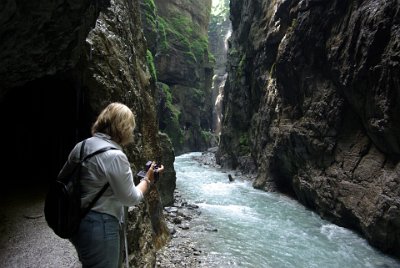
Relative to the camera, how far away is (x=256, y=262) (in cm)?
972

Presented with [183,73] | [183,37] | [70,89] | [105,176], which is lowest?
[105,176]

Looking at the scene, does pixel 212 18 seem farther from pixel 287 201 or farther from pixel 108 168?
pixel 108 168

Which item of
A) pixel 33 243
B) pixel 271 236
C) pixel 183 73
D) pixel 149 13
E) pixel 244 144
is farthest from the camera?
pixel 183 73

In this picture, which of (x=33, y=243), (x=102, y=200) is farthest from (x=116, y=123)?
(x=33, y=243)

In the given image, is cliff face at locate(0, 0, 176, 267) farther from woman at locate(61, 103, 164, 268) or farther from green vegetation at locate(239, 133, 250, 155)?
green vegetation at locate(239, 133, 250, 155)

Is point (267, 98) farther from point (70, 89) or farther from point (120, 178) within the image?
point (120, 178)

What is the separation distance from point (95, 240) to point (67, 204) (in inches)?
Answer: 15.7

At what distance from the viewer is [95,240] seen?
2.91 metres

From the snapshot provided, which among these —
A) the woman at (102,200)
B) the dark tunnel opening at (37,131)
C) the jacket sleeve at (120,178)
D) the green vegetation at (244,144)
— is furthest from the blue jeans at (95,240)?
the green vegetation at (244,144)

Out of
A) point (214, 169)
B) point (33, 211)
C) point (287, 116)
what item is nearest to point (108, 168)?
point (33, 211)

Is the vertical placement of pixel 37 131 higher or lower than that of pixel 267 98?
lower

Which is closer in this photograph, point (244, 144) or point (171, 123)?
point (244, 144)

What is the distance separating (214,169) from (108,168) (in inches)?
1131

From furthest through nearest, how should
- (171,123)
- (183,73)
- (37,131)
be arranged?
1. (183,73)
2. (171,123)
3. (37,131)
